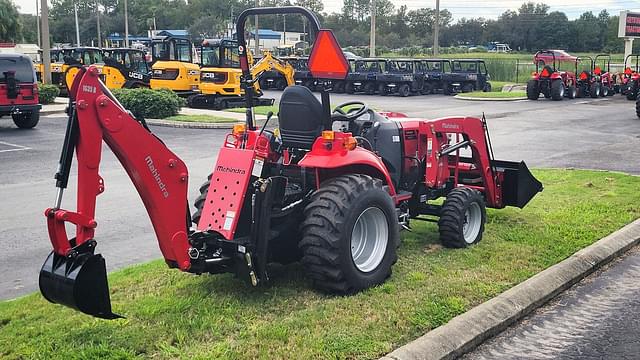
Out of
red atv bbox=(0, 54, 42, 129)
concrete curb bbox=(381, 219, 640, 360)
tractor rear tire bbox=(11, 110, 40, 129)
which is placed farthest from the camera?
tractor rear tire bbox=(11, 110, 40, 129)

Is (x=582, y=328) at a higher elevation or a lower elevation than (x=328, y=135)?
lower

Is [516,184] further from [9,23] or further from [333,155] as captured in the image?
[9,23]

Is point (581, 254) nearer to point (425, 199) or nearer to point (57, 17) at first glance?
point (425, 199)

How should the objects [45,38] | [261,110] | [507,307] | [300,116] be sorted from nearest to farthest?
[507,307]
[300,116]
[261,110]
[45,38]

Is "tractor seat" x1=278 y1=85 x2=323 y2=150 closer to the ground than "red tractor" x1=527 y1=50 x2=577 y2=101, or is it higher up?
higher up

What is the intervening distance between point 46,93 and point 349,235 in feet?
80.1

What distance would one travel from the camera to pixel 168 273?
6305mm

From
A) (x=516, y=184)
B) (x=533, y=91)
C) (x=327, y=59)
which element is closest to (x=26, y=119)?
(x=516, y=184)

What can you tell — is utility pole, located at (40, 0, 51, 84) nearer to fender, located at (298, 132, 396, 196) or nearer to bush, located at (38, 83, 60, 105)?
bush, located at (38, 83, 60, 105)

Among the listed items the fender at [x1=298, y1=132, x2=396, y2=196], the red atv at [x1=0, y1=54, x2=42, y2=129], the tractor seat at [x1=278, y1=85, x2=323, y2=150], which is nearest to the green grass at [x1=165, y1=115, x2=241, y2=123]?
the red atv at [x1=0, y1=54, x2=42, y2=129]

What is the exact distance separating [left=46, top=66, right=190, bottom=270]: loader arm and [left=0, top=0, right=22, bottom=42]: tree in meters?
71.9

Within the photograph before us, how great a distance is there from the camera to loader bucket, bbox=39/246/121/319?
4.41 m

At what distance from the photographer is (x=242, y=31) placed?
6137 millimetres

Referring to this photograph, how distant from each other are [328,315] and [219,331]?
819 mm
